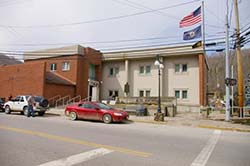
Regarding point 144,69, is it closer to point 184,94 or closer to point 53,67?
point 184,94

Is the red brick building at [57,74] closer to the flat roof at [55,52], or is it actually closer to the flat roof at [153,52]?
the flat roof at [55,52]

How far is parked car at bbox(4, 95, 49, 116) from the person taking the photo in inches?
781

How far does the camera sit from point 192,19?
2030cm

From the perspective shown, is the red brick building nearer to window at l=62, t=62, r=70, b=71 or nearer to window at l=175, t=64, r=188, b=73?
window at l=62, t=62, r=70, b=71

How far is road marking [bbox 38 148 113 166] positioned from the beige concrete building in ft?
76.0

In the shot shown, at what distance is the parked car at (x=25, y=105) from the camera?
781 inches

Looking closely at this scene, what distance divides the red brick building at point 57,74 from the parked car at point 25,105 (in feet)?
18.4

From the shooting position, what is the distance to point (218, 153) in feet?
24.9

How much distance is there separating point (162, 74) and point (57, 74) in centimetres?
1537

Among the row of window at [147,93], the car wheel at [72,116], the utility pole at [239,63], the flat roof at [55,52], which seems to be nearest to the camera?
the car wheel at [72,116]

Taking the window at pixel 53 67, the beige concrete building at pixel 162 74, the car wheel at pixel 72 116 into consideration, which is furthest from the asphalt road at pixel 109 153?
the window at pixel 53 67

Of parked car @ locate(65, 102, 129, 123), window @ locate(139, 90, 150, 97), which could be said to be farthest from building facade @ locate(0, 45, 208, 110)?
parked car @ locate(65, 102, 129, 123)

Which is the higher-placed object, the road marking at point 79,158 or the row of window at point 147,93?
the row of window at point 147,93

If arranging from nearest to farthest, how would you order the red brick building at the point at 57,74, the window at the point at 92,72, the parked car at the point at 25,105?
the parked car at the point at 25,105, the red brick building at the point at 57,74, the window at the point at 92,72
